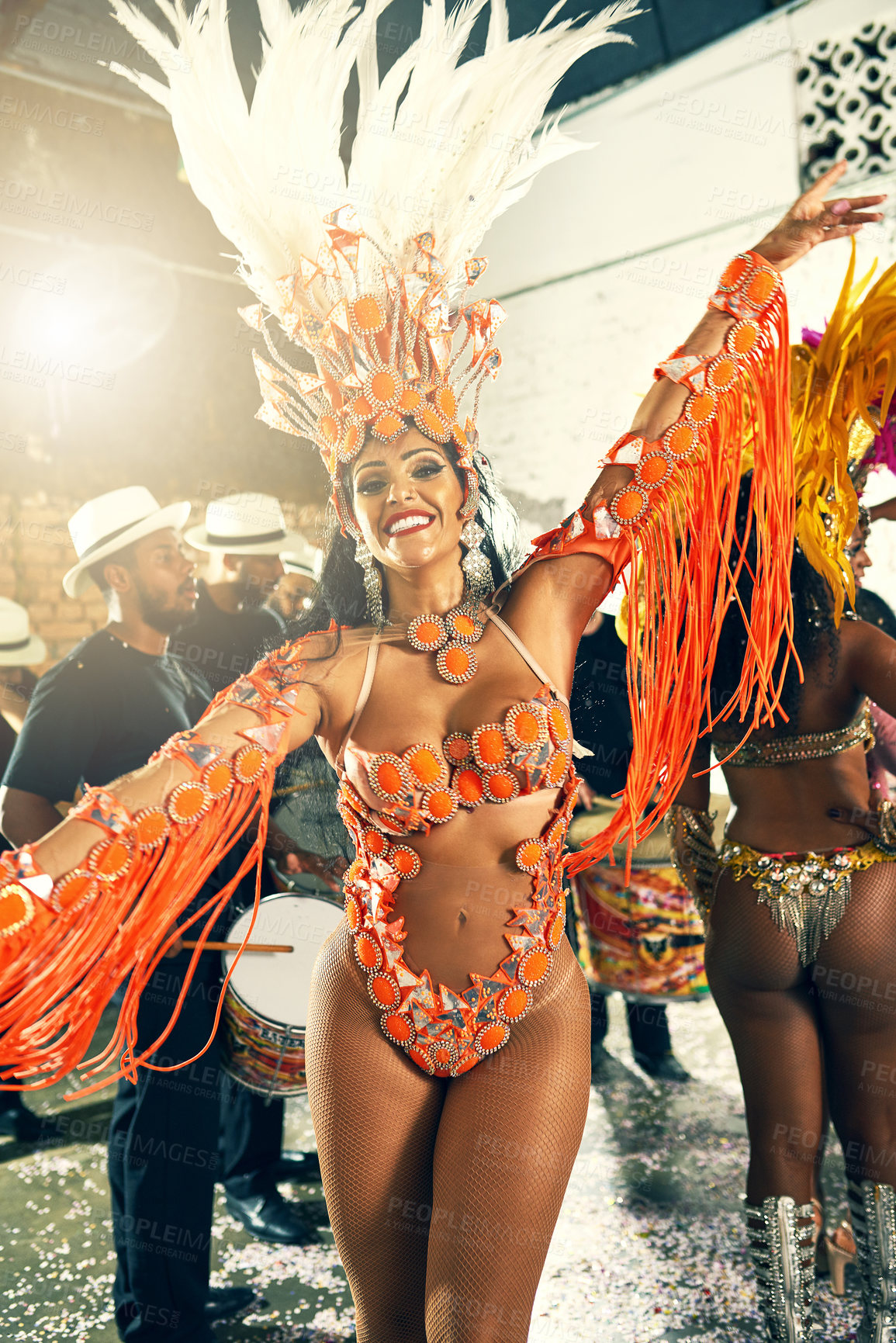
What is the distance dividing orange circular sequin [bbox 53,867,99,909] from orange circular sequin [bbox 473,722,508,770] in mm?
607

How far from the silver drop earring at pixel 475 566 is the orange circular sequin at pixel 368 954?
62cm

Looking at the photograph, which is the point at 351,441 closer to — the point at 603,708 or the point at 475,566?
the point at 475,566

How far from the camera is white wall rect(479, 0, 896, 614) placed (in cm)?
412

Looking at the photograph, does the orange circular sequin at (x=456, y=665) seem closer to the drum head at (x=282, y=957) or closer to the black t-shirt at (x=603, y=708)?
the black t-shirt at (x=603, y=708)

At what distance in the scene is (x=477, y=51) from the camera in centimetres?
298

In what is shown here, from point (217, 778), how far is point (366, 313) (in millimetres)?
831

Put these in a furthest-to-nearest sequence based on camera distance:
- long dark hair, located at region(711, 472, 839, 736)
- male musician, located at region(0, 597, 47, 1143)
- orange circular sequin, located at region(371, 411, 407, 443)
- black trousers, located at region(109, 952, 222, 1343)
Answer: male musician, located at region(0, 597, 47, 1143)
black trousers, located at region(109, 952, 222, 1343)
long dark hair, located at region(711, 472, 839, 736)
orange circular sequin, located at region(371, 411, 407, 443)

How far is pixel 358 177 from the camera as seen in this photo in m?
1.67

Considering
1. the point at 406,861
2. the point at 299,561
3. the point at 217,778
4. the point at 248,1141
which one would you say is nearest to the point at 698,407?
the point at 406,861

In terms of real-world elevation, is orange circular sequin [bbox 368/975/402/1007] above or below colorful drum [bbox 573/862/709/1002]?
above

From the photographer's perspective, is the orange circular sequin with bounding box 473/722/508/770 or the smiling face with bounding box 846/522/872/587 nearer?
the orange circular sequin with bounding box 473/722/508/770

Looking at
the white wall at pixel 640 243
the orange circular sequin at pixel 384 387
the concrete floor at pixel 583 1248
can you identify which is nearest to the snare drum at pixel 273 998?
the concrete floor at pixel 583 1248

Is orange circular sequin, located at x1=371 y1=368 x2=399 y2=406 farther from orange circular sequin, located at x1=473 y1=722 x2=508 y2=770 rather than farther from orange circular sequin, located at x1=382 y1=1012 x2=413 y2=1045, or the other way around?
orange circular sequin, located at x1=382 y1=1012 x2=413 y2=1045

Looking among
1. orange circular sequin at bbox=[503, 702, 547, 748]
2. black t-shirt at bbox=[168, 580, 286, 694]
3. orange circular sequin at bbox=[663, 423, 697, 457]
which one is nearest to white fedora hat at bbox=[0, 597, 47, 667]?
black t-shirt at bbox=[168, 580, 286, 694]
